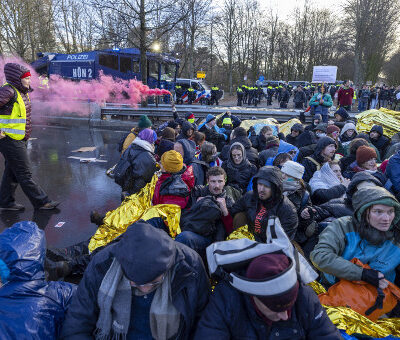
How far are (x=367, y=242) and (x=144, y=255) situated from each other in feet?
6.15

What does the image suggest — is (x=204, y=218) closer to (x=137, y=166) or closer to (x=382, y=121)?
(x=137, y=166)

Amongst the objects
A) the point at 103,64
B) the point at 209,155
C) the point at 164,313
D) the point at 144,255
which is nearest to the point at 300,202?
the point at 209,155

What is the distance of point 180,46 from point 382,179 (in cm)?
3439

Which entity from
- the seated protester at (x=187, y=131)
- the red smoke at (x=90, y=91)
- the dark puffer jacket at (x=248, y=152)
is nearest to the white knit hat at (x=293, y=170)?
the dark puffer jacket at (x=248, y=152)

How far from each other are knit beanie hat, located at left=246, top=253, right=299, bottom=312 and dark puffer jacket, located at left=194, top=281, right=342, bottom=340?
0.16 meters

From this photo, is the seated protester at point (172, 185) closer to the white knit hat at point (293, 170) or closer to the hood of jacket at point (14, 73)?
the white knit hat at point (293, 170)

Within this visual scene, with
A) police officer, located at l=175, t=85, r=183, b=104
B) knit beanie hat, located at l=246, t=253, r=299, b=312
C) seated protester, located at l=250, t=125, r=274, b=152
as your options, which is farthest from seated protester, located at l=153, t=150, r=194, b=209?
police officer, located at l=175, t=85, r=183, b=104

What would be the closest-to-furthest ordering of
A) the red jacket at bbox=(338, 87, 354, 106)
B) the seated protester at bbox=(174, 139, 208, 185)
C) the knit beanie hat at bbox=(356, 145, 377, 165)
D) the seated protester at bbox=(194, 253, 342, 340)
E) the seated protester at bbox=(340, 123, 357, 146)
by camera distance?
the seated protester at bbox=(194, 253, 342, 340) → the knit beanie hat at bbox=(356, 145, 377, 165) → the seated protester at bbox=(174, 139, 208, 185) → the seated protester at bbox=(340, 123, 357, 146) → the red jacket at bbox=(338, 87, 354, 106)

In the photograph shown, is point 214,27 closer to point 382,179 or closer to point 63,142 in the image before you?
point 63,142

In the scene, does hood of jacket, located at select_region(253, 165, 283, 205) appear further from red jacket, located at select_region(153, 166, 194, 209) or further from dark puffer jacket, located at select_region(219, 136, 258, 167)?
dark puffer jacket, located at select_region(219, 136, 258, 167)

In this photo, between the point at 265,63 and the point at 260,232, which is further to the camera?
the point at 265,63

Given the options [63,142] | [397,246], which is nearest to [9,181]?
[397,246]

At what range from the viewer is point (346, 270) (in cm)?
229

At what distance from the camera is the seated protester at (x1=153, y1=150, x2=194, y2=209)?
3.54 meters
